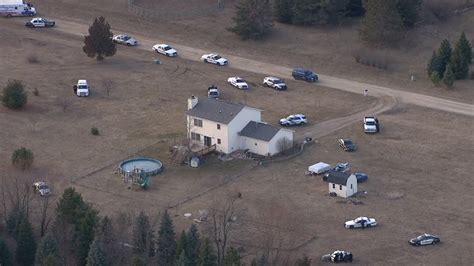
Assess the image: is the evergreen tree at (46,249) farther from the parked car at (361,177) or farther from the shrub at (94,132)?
the parked car at (361,177)

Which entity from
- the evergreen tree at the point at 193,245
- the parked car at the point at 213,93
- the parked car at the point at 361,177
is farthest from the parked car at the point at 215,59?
the evergreen tree at the point at 193,245

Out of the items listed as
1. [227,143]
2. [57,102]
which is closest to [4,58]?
[57,102]

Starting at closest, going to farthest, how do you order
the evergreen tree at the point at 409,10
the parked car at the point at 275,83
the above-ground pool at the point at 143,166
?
1. the above-ground pool at the point at 143,166
2. the parked car at the point at 275,83
3. the evergreen tree at the point at 409,10

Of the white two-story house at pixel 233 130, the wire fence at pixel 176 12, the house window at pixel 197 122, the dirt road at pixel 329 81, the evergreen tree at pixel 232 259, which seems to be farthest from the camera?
the wire fence at pixel 176 12

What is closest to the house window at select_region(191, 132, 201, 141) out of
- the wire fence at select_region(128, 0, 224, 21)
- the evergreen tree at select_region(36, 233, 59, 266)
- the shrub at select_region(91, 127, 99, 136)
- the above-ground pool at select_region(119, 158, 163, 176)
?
the above-ground pool at select_region(119, 158, 163, 176)

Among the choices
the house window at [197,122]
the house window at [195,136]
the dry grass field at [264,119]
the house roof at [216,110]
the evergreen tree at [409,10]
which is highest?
the evergreen tree at [409,10]

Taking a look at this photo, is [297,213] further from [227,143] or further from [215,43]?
[215,43]

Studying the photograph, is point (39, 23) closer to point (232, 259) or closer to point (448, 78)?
point (448, 78)
